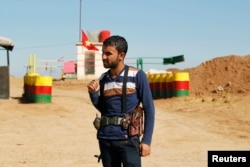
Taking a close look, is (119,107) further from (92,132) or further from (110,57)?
(92,132)

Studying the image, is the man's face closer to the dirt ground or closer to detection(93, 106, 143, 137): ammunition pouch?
detection(93, 106, 143, 137): ammunition pouch

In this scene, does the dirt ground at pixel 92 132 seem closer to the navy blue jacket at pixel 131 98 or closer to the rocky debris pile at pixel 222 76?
the rocky debris pile at pixel 222 76

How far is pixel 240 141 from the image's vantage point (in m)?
9.09

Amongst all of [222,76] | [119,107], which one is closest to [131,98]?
[119,107]

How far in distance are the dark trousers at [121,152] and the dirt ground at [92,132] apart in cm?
331

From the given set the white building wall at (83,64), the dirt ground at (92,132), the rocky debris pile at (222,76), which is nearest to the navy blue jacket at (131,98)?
the dirt ground at (92,132)

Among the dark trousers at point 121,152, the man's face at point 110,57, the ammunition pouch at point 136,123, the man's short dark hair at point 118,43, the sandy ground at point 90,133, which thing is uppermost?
the man's short dark hair at point 118,43

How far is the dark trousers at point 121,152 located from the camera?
3.43 meters

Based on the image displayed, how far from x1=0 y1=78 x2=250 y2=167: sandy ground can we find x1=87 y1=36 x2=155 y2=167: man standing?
3.37 meters

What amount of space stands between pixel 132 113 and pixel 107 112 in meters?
0.21

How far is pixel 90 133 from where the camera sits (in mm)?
10148

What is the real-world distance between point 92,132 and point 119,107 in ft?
22.7

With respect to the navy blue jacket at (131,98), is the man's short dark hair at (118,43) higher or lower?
higher
